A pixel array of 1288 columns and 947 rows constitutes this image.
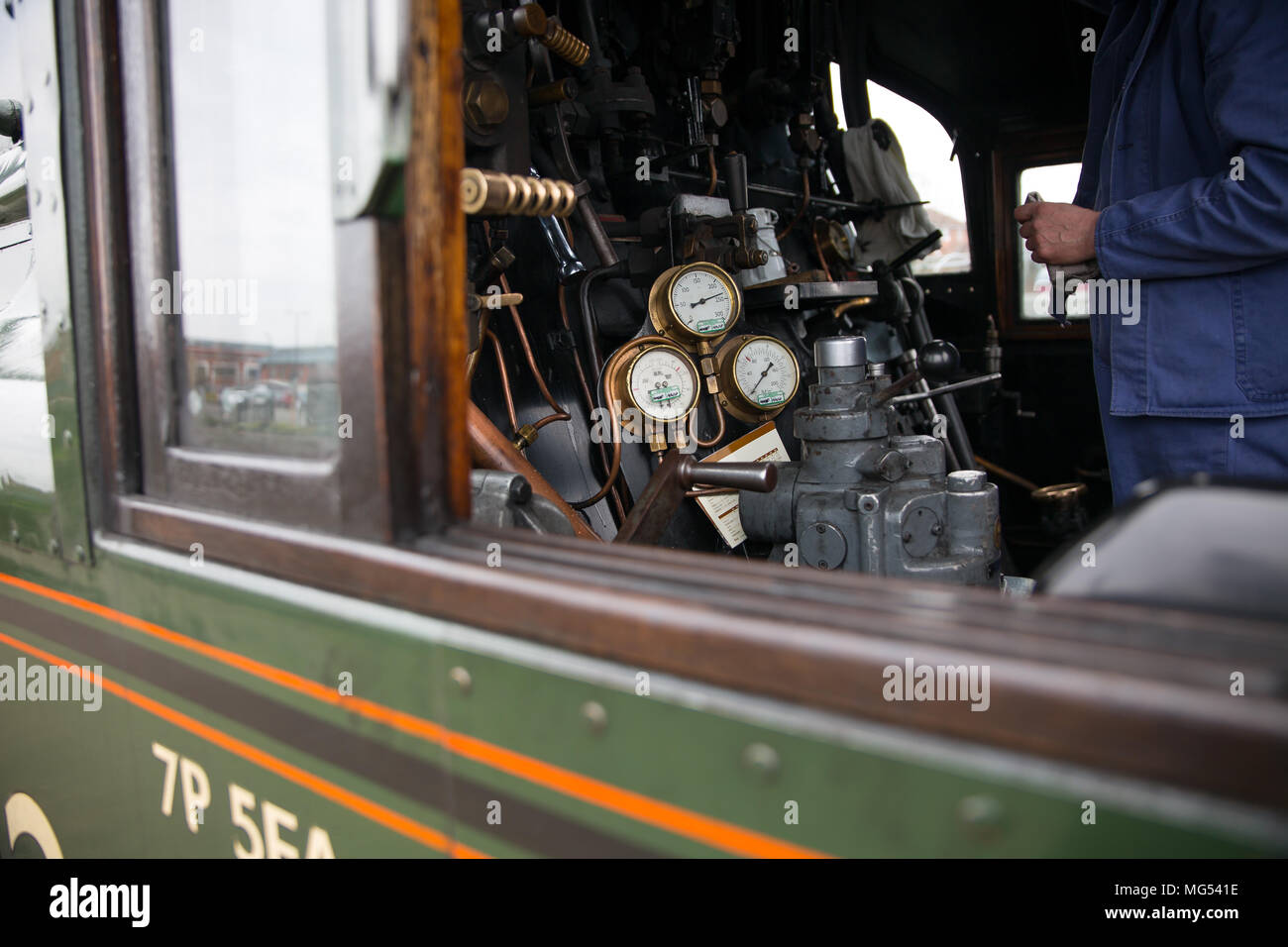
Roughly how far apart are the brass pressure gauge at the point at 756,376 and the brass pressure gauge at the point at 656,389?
5.1 inches

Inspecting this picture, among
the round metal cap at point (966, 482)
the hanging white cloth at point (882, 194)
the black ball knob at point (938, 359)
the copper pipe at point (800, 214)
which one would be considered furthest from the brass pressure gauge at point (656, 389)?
the hanging white cloth at point (882, 194)

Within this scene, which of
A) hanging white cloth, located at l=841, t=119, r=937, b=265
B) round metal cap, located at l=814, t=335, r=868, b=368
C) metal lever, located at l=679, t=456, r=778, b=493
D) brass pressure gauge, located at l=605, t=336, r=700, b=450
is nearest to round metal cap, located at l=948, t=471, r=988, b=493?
round metal cap, located at l=814, t=335, r=868, b=368

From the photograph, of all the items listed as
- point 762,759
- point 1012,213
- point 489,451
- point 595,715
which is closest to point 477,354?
point 489,451

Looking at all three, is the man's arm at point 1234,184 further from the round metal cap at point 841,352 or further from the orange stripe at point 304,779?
the orange stripe at point 304,779

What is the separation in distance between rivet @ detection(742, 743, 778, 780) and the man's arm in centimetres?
136

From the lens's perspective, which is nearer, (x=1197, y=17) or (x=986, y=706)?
(x=986, y=706)

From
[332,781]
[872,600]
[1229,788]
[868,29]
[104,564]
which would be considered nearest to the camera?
[1229,788]

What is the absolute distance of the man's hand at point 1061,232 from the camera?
66.9 inches

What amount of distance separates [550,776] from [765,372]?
2292 mm

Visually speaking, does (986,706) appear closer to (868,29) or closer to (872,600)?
(872,600)

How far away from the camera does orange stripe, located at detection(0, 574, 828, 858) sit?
639 mm

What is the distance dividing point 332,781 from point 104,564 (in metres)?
0.51
